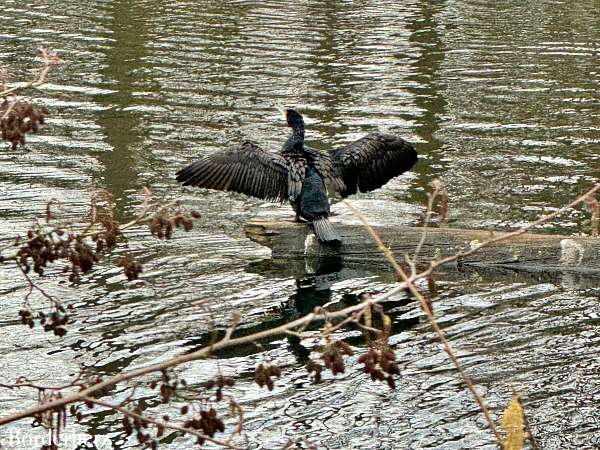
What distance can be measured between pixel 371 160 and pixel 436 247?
1335 mm

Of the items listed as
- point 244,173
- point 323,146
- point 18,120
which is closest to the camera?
point 18,120

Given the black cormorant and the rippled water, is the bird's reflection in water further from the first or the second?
the black cormorant

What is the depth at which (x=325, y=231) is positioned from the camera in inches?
357

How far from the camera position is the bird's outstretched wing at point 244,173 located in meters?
9.38

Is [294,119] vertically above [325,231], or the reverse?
[294,119]

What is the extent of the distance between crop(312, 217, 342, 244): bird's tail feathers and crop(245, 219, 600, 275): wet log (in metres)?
0.09

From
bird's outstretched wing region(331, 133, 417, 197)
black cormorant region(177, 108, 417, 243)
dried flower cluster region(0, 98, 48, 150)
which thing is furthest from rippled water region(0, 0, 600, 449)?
dried flower cluster region(0, 98, 48, 150)

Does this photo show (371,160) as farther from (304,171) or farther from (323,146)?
(323,146)

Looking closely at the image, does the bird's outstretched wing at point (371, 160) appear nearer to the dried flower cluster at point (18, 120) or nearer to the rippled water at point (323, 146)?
the rippled water at point (323, 146)

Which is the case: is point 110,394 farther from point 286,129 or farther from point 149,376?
point 286,129

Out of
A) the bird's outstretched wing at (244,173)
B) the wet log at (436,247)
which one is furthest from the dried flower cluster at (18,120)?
the bird's outstretched wing at (244,173)

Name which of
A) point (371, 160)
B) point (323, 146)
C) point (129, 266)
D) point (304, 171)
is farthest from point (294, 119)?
point (129, 266)

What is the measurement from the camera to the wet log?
8.84 meters

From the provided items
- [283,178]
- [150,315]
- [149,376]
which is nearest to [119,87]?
[283,178]
